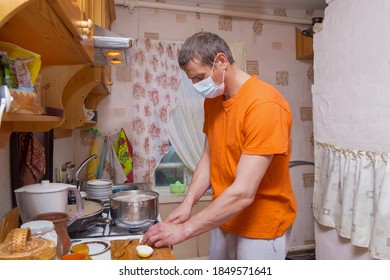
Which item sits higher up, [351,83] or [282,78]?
[282,78]

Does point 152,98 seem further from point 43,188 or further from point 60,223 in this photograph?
point 60,223

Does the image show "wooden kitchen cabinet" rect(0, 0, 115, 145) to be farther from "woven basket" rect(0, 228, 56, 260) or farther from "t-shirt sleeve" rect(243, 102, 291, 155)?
"t-shirt sleeve" rect(243, 102, 291, 155)

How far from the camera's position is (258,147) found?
1.13 meters

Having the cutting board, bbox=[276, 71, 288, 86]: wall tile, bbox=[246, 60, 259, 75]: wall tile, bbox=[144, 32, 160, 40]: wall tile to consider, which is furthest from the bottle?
bbox=[276, 71, 288, 86]: wall tile

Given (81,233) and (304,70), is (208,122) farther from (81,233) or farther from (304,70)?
(304,70)

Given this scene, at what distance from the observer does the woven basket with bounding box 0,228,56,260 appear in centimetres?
70

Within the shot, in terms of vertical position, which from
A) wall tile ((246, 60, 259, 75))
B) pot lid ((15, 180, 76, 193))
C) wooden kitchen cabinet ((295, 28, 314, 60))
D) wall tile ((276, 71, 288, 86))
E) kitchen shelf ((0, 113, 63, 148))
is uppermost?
wooden kitchen cabinet ((295, 28, 314, 60))

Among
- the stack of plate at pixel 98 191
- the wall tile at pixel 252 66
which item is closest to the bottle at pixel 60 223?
the stack of plate at pixel 98 191

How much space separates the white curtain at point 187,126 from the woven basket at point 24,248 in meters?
1.98

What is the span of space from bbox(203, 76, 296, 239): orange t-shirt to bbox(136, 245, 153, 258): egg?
407 mm

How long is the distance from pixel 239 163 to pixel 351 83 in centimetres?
106

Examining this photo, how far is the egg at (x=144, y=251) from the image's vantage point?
1.03 m

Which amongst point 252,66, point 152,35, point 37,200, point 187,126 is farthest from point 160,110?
point 37,200
